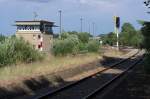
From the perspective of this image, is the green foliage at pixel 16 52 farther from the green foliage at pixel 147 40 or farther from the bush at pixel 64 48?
the bush at pixel 64 48

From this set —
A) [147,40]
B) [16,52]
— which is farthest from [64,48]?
[147,40]

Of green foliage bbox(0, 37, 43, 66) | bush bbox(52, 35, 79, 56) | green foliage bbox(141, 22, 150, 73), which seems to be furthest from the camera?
bush bbox(52, 35, 79, 56)

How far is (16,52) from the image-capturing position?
108 ft

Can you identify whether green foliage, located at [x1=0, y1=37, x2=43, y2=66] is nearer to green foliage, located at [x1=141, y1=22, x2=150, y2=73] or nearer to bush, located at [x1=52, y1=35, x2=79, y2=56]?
green foliage, located at [x1=141, y1=22, x2=150, y2=73]

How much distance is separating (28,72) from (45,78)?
126 cm

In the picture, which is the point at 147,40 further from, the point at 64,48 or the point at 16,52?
the point at 64,48

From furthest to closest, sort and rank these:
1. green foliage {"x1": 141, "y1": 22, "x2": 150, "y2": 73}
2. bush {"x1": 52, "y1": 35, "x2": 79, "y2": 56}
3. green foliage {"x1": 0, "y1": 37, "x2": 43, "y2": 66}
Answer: bush {"x1": 52, "y1": 35, "x2": 79, "y2": 56}
green foliage {"x1": 0, "y1": 37, "x2": 43, "y2": 66}
green foliage {"x1": 141, "y1": 22, "x2": 150, "y2": 73}

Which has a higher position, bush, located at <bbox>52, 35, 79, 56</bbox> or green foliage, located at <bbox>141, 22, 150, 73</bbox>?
green foliage, located at <bbox>141, 22, 150, 73</bbox>

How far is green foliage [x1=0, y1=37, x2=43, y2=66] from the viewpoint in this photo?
101ft

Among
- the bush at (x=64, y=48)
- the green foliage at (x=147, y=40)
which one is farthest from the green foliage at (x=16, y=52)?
the bush at (x=64, y=48)

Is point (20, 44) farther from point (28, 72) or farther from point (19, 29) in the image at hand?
point (19, 29)

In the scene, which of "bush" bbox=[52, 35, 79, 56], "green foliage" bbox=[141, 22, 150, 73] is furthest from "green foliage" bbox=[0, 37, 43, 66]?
"bush" bbox=[52, 35, 79, 56]

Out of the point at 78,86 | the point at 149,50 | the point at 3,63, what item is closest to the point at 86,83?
the point at 78,86

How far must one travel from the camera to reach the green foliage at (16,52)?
3067 cm
